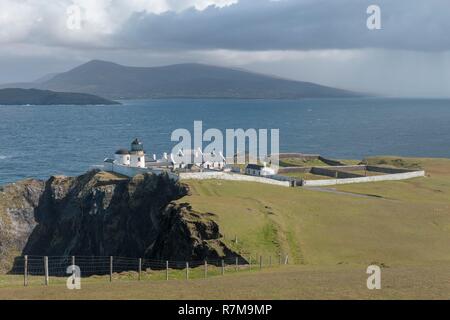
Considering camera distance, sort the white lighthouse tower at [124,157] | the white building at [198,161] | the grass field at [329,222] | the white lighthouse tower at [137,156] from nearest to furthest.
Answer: the grass field at [329,222], the white building at [198,161], the white lighthouse tower at [137,156], the white lighthouse tower at [124,157]

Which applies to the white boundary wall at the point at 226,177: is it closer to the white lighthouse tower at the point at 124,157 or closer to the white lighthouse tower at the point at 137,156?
the white lighthouse tower at the point at 137,156

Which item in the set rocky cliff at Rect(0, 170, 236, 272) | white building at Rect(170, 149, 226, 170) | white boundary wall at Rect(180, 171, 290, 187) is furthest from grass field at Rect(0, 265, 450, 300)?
white building at Rect(170, 149, 226, 170)

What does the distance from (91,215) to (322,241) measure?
40.0m

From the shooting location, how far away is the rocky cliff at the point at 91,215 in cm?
6794

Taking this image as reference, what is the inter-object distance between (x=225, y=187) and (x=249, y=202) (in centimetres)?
972

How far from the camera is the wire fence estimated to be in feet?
104

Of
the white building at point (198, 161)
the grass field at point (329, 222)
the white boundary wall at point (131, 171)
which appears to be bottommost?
the grass field at point (329, 222)

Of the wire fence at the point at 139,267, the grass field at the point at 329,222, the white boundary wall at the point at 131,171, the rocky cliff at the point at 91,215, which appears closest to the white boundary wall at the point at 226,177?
the white boundary wall at the point at 131,171

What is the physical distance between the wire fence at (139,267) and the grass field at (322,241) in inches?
55.2

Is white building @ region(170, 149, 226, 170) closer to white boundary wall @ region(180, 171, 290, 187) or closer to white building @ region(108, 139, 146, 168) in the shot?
white building @ region(108, 139, 146, 168)

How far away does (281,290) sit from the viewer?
2334cm

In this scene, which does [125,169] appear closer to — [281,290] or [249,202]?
[249,202]

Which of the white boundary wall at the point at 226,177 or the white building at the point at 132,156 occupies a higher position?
the white building at the point at 132,156

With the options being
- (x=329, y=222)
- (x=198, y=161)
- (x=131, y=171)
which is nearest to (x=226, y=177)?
(x=131, y=171)
